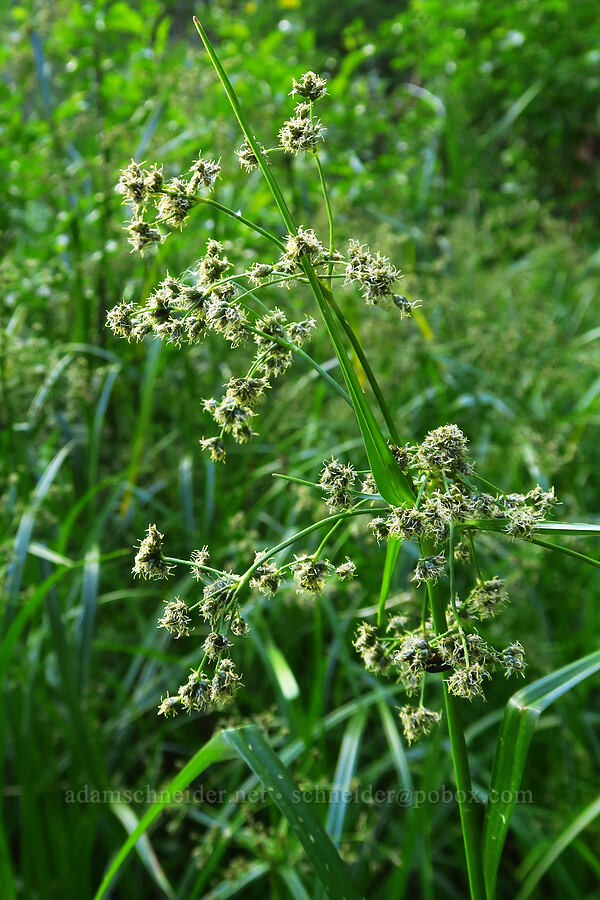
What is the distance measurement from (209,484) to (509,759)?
6.78ft

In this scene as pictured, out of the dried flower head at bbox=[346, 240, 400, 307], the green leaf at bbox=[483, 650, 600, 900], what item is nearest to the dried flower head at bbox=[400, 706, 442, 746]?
the green leaf at bbox=[483, 650, 600, 900]

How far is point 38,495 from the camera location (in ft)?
7.79

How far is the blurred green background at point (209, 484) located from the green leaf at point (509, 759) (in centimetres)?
81

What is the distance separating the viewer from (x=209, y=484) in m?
2.96

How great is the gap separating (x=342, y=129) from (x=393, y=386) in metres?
3.14

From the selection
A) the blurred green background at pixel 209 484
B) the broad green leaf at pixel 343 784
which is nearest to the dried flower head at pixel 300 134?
the blurred green background at pixel 209 484

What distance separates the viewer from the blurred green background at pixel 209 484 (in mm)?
2260

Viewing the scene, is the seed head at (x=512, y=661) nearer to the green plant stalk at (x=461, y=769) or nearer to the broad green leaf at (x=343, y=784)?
the green plant stalk at (x=461, y=769)

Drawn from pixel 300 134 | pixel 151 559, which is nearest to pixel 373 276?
pixel 300 134

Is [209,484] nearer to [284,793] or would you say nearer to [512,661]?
[284,793]

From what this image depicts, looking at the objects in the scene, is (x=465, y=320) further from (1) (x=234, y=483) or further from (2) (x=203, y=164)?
(2) (x=203, y=164)

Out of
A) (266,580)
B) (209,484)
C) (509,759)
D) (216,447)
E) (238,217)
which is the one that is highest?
(209,484)

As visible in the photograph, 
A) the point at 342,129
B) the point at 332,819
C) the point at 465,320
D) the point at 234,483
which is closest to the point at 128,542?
the point at 234,483

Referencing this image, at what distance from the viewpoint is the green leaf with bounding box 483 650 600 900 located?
0.97 m
